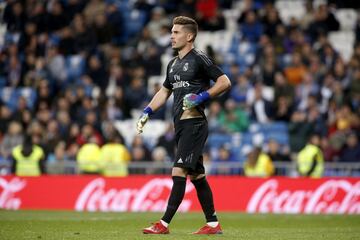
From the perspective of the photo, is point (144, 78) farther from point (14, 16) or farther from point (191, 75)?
point (191, 75)

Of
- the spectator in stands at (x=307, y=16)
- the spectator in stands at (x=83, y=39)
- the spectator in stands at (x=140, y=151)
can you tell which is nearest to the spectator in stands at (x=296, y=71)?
the spectator in stands at (x=307, y=16)

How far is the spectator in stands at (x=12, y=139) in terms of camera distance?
73.3ft

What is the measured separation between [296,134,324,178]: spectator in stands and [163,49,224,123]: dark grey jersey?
963 cm

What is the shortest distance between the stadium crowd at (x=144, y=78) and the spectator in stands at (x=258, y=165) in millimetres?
36

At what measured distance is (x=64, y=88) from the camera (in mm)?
24969

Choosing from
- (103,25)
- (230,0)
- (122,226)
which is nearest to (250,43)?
(230,0)

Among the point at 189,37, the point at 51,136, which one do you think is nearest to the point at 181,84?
the point at 189,37

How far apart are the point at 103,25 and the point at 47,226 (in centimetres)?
1432

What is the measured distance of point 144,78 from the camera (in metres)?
24.8

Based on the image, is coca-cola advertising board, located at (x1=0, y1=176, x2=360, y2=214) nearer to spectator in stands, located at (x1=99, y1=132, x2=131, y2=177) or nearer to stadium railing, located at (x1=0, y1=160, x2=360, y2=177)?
stadium railing, located at (x1=0, y1=160, x2=360, y2=177)

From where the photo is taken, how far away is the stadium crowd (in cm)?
2181

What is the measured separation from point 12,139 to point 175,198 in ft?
40.6

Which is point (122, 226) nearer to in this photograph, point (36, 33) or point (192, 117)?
point (192, 117)

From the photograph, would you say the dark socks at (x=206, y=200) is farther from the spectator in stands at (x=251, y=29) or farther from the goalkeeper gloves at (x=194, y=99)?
the spectator in stands at (x=251, y=29)
